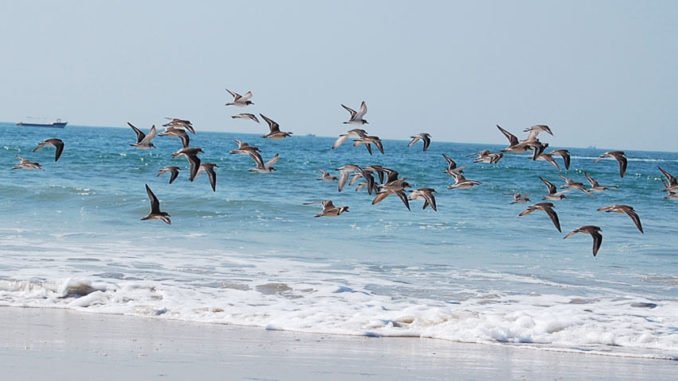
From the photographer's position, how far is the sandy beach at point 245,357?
35.1 feet

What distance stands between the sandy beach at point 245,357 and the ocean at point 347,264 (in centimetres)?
62

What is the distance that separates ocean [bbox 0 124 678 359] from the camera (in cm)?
1415

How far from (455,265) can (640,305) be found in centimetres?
448

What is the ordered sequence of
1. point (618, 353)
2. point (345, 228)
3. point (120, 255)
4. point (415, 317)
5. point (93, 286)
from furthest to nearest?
1. point (345, 228)
2. point (120, 255)
3. point (93, 286)
4. point (415, 317)
5. point (618, 353)

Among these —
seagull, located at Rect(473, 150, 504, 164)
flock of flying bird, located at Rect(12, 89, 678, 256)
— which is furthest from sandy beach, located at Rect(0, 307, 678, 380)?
seagull, located at Rect(473, 150, 504, 164)

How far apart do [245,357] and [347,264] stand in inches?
317

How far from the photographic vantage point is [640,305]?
16094mm

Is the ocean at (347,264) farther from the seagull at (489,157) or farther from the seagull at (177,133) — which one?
the seagull at (177,133)

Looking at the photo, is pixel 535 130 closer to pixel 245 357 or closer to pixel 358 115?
pixel 358 115

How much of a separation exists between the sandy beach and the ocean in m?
0.62

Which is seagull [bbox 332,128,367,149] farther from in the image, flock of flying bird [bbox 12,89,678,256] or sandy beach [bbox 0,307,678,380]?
sandy beach [bbox 0,307,678,380]

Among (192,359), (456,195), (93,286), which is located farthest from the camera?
(456,195)

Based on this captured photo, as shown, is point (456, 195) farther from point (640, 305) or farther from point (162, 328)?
point (162, 328)

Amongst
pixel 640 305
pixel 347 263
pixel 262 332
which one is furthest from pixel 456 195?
pixel 262 332
